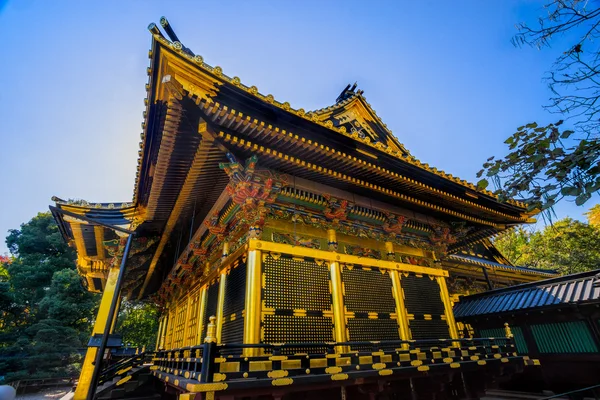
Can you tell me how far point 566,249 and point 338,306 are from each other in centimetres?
2732

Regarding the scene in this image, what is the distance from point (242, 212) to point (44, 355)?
84.6 ft

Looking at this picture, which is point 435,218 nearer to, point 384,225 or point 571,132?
point 384,225

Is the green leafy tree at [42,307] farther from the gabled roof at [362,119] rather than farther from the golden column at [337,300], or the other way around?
the gabled roof at [362,119]

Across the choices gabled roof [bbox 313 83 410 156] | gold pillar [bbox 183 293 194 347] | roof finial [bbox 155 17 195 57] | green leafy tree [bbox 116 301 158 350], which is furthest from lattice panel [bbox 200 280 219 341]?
green leafy tree [bbox 116 301 158 350]

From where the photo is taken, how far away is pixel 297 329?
6250 mm

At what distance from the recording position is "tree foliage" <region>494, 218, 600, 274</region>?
73.2ft

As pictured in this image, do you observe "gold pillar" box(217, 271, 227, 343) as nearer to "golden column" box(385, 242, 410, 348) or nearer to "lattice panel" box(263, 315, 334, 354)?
"lattice panel" box(263, 315, 334, 354)

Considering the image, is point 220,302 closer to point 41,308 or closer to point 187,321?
point 187,321

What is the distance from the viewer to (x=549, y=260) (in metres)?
A: 25.3

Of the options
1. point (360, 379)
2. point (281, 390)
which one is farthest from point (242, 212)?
point (360, 379)

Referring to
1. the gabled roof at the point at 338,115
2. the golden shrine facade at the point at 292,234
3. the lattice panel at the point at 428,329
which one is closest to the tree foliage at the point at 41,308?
the golden shrine facade at the point at 292,234

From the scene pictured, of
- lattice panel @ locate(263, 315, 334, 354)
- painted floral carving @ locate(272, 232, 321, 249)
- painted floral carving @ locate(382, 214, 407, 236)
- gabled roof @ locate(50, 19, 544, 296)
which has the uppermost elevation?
gabled roof @ locate(50, 19, 544, 296)

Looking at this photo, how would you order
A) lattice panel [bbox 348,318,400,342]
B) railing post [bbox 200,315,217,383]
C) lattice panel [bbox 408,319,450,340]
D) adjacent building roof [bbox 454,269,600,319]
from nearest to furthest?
railing post [bbox 200,315,217,383] → lattice panel [bbox 348,318,400,342] → lattice panel [bbox 408,319,450,340] → adjacent building roof [bbox 454,269,600,319]

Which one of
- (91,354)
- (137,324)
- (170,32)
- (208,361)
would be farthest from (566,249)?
(137,324)
